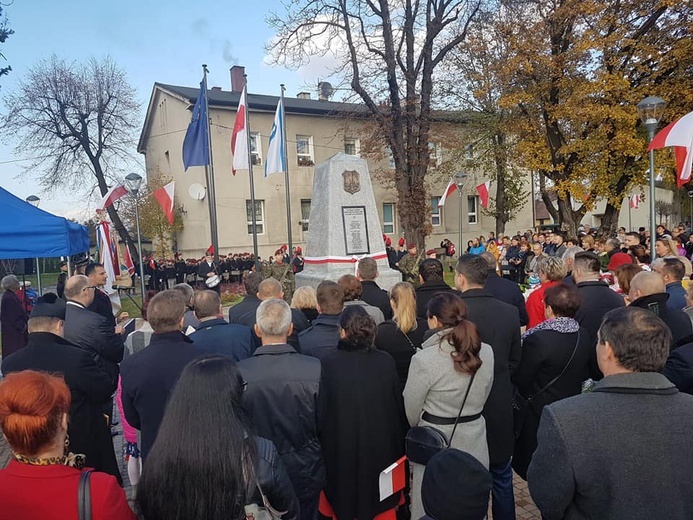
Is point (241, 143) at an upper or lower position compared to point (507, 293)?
upper

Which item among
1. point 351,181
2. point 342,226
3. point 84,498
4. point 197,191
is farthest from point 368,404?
point 197,191

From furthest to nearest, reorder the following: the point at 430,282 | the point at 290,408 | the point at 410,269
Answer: the point at 410,269, the point at 430,282, the point at 290,408

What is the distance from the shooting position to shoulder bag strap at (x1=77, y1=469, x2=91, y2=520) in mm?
1562

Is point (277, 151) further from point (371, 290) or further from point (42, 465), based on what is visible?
point (42, 465)

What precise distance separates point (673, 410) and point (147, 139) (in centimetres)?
3737

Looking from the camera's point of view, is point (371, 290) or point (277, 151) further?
point (277, 151)

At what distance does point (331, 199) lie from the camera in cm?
949

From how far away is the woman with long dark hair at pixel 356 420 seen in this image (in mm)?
2916

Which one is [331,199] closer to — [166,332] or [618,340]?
[166,332]

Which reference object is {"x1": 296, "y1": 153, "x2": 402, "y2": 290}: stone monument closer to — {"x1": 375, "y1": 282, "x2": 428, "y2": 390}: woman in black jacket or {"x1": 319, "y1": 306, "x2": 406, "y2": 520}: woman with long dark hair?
{"x1": 375, "y1": 282, "x2": 428, "y2": 390}: woman in black jacket

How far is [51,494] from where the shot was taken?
62.6 inches

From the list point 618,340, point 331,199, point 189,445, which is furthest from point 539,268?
point 331,199

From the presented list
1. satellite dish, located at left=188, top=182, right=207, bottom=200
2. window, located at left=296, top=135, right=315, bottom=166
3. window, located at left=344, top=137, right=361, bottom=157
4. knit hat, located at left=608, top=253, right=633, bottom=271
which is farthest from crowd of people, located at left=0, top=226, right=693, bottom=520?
window, located at left=344, top=137, right=361, bottom=157

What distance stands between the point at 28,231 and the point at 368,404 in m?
5.45
